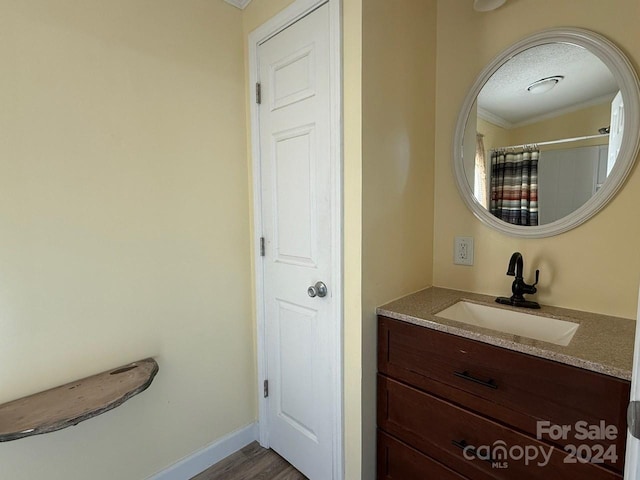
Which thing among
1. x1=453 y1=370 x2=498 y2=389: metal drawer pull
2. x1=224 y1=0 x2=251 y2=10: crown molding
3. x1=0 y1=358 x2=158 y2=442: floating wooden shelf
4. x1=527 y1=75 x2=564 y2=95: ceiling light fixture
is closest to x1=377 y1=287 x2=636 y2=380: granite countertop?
x1=453 y1=370 x2=498 y2=389: metal drawer pull

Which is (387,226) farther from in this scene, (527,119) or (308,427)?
(308,427)

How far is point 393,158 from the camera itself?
139 centimetres

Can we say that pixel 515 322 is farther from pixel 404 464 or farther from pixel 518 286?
pixel 404 464

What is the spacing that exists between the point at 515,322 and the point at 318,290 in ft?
2.72

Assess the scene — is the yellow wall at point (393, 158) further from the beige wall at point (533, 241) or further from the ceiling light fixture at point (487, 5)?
the ceiling light fixture at point (487, 5)

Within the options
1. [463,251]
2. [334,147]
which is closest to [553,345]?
[463,251]

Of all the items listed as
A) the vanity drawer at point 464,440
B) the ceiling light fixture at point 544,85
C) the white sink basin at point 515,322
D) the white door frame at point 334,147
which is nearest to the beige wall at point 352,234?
the white door frame at point 334,147

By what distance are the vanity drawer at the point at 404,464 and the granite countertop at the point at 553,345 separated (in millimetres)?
→ 526

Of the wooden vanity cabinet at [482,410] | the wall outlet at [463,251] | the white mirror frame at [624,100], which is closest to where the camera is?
the wooden vanity cabinet at [482,410]

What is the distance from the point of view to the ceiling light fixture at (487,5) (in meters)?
1.34

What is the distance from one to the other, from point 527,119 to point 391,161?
641 millimetres

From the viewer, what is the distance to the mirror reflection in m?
1.23

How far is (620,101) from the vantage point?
3.85 ft

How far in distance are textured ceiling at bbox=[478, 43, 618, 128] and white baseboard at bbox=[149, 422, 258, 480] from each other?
6.91ft
